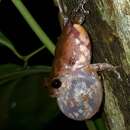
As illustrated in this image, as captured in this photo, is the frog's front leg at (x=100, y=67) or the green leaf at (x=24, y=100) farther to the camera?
the green leaf at (x=24, y=100)

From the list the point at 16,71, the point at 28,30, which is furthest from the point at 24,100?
the point at 28,30

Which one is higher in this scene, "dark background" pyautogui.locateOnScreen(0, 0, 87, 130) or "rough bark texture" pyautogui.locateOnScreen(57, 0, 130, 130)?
"rough bark texture" pyautogui.locateOnScreen(57, 0, 130, 130)

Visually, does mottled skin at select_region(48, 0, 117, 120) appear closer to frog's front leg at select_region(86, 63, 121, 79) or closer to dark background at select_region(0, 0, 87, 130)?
frog's front leg at select_region(86, 63, 121, 79)

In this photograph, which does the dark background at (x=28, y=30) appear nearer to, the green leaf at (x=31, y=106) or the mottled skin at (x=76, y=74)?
the green leaf at (x=31, y=106)

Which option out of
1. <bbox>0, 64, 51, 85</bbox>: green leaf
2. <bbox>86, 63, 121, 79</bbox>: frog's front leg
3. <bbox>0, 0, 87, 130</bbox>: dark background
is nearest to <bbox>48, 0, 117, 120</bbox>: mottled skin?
<bbox>86, 63, 121, 79</bbox>: frog's front leg

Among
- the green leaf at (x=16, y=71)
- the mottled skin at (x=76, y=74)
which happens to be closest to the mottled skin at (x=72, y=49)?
the mottled skin at (x=76, y=74)
